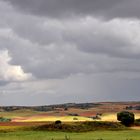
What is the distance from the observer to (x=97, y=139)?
59438 millimetres

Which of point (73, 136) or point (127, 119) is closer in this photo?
point (73, 136)

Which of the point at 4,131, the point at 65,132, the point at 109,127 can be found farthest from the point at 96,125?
the point at 4,131

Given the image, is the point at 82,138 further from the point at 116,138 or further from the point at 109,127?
the point at 109,127

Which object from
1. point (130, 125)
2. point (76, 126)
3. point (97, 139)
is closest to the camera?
point (97, 139)

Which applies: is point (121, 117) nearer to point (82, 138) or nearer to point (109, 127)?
point (109, 127)

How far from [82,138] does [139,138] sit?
8.11 m

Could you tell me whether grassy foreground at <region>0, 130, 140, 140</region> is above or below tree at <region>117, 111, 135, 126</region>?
below

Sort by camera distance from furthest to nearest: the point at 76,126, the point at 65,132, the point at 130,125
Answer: the point at 130,125, the point at 76,126, the point at 65,132

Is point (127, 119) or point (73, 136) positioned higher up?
point (127, 119)

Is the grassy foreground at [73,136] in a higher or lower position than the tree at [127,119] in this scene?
lower

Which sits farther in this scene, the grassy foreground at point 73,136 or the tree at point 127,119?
the tree at point 127,119

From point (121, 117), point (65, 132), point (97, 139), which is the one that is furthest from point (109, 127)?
point (97, 139)

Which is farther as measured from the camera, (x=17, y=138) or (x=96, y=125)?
(x=96, y=125)

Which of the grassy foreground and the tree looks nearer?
the grassy foreground
